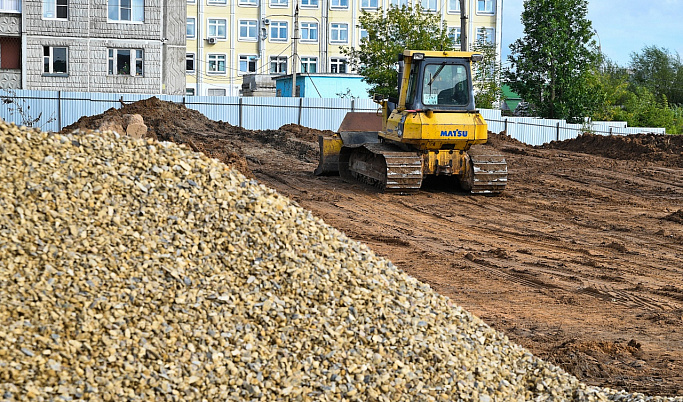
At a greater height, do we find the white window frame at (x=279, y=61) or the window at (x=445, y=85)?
the white window frame at (x=279, y=61)

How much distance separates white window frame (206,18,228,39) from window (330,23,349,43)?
836 cm

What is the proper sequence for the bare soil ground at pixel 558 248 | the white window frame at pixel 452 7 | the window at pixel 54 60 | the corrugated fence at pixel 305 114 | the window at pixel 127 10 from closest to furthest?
the bare soil ground at pixel 558 248
the corrugated fence at pixel 305 114
the window at pixel 54 60
the window at pixel 127 10
the white window frame at pixel 452 7

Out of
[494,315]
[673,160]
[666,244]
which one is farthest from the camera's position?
[673,160]

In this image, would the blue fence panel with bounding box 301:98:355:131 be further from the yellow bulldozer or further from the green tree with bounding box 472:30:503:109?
the yellow bulldozer

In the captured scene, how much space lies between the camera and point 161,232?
579cm

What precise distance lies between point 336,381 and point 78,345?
1.62m

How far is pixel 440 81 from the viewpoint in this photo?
16281 mm

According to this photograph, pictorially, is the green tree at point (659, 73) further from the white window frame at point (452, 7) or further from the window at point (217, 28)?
the window at point (217, 28)

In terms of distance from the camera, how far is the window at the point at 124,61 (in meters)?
37.3

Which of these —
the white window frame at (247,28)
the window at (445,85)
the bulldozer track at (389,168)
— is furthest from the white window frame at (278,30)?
the window at (445,85)

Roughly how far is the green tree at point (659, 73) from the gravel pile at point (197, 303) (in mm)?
60446

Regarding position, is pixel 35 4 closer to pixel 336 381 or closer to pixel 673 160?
pixel 673 160

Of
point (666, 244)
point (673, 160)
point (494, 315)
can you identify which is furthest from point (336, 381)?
point (673, 160)

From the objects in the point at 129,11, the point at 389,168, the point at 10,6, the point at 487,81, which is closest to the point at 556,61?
the point at 487,81
